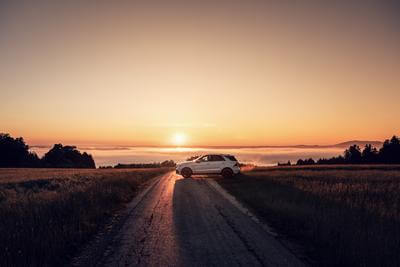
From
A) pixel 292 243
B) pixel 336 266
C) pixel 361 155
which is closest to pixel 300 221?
pixel 292 243

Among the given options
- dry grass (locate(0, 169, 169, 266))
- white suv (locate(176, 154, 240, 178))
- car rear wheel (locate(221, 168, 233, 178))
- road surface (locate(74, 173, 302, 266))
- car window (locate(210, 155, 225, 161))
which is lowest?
road surface (locate(74, 173, 302, 266))

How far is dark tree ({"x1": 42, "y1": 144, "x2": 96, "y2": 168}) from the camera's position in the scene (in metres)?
116

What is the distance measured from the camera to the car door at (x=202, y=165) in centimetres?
3488

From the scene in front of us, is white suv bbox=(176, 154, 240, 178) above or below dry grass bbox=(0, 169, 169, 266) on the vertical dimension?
above

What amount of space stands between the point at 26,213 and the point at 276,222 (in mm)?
A: 7924

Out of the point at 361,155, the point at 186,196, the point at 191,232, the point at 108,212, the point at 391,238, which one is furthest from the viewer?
the point at 361,155

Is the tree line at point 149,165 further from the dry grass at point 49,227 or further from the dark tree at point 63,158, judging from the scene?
the dry grass at point 49,227

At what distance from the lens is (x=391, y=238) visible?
10039 millimetres

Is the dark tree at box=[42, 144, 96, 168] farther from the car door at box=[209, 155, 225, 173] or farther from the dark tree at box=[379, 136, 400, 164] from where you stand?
the car door at box=[209, 155, 225, 173]

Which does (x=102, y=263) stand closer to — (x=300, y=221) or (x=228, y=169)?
(x=300, y=221)

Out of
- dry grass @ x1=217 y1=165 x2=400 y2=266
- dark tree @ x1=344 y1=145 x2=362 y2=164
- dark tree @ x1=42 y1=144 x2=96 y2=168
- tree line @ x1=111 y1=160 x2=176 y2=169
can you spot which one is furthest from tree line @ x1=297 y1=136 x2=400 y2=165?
dry grass @ x1=217 y1=165 x2=400 y2=266

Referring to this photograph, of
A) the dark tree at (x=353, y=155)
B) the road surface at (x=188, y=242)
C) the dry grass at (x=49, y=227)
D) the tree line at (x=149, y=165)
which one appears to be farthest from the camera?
the dark tree at (x=353, y=155)

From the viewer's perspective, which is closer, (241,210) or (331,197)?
(241,210)

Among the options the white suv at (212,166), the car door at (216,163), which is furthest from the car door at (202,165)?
the car door at (216,163)
